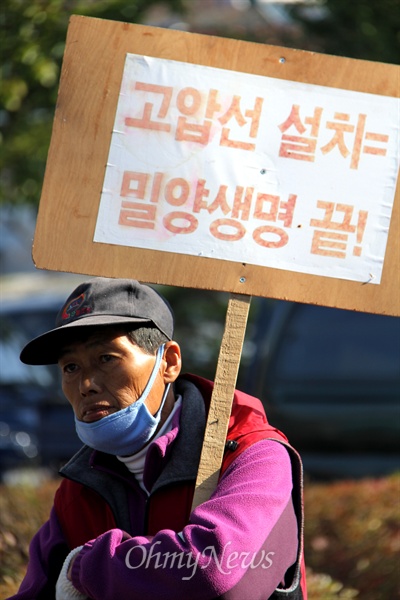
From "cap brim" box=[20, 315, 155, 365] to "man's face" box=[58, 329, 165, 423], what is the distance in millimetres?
50

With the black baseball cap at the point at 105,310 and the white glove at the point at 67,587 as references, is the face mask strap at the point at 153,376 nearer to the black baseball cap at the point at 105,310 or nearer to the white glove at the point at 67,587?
the black baseball cap at the point at 105,310

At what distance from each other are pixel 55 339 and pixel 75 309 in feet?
0.34

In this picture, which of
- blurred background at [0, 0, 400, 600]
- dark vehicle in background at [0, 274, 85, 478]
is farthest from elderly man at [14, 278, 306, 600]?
dark vehicle in background at [0, 274, 85, 478]

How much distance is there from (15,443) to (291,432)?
278 cm

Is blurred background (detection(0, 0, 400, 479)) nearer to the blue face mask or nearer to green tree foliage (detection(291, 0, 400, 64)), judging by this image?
green tree foliage (detection(291, 0, 400, 64))

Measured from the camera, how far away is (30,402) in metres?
9.27

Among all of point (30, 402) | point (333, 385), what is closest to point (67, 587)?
point (333, 385)

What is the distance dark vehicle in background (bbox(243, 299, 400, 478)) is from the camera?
699 cm

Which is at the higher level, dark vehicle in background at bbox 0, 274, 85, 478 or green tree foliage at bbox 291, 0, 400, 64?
green tree foliage at bbox 291, 0, 400, 64

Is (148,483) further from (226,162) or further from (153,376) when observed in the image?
(226,162)

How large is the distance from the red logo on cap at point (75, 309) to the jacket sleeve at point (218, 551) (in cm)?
58

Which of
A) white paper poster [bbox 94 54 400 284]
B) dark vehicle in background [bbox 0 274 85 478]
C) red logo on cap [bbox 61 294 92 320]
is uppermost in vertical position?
white paper poster [bbox 94 54 400 284]

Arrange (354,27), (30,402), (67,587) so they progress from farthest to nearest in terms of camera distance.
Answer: (30,402) < (354,27) < (67,587)

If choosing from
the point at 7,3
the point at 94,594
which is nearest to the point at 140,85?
the point at 94,594
